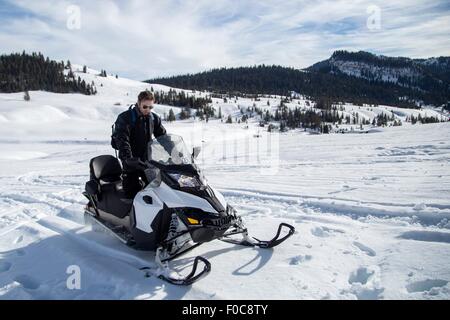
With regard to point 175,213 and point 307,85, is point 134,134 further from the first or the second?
point 307,85

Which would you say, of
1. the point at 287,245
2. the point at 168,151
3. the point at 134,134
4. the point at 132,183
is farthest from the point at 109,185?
the point at 287,245

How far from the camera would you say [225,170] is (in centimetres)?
1128

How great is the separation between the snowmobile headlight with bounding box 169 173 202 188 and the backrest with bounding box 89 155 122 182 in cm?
185

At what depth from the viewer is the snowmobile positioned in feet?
12.5

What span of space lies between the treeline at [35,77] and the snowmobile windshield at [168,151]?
81527 millimetres

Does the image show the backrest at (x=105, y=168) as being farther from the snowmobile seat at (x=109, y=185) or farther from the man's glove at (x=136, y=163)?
the man's glove at (x=136, y=163)

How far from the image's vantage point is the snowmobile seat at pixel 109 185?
4.77m

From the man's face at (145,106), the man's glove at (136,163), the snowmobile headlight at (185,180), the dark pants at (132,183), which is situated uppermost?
the man's face at (145,106)

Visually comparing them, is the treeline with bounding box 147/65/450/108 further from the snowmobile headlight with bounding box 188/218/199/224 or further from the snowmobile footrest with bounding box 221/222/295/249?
the snowmobile headlight with bounding box 188/218/199/224

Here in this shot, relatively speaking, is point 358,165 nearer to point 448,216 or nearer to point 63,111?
point 448,216

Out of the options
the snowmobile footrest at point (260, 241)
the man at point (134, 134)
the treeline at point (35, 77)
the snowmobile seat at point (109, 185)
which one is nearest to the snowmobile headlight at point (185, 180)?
the man at point (134, 134)

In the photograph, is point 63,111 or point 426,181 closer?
point 426,181
